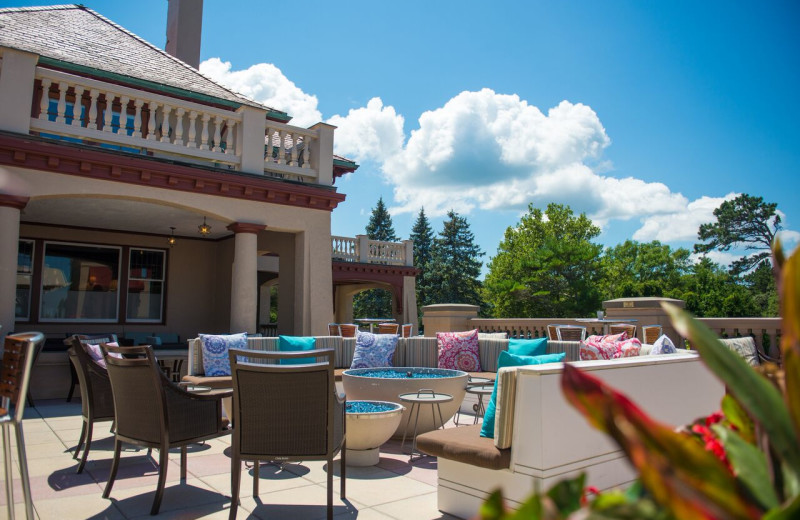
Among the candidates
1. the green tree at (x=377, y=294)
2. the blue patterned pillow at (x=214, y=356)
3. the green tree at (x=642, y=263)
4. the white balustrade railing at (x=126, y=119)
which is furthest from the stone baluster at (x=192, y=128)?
the green tree at (x=642, y=263)

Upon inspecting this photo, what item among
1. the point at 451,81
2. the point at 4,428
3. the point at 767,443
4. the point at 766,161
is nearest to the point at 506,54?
the point at 451,81

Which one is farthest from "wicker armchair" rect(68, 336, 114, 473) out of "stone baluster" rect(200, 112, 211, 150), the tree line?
the tree line

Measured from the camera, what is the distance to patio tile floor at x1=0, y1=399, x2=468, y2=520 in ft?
11.6

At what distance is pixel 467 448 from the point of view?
3.39 m

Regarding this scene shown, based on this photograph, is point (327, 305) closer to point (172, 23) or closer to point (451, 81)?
point (451, 81)

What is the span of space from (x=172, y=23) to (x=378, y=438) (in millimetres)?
13279

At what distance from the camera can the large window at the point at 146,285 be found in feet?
38.4

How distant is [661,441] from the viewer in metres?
0.49

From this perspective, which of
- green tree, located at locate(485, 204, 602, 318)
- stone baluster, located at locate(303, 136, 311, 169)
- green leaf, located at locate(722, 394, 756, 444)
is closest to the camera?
green leaf, located at locate(722, 394, 756, 444)

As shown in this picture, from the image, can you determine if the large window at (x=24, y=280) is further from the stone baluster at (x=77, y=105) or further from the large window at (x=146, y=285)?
the stone baluster at (x=77, y=105)

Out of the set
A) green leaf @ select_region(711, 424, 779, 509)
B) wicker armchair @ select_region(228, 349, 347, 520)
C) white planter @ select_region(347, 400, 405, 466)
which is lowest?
white planter @ select_region(347, 400, 405, 466)

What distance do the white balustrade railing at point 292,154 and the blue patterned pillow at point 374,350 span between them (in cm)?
363

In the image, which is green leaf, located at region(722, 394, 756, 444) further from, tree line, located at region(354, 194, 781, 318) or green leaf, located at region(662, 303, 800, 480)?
tree line, located at region(354, 194, 781, 318)

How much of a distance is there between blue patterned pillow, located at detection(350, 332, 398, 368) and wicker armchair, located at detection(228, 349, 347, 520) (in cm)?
443
